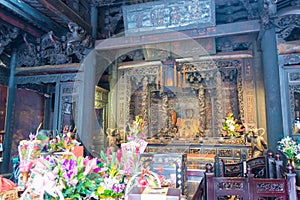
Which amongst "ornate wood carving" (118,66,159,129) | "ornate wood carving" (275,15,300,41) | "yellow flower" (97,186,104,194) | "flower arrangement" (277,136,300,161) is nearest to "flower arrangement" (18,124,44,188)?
"yellow flower" (97,186,104,194)

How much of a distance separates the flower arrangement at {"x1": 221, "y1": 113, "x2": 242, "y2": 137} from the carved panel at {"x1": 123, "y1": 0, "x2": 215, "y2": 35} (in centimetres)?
187

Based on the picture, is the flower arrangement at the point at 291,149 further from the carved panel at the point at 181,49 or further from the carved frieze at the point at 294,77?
the carved panel at the point at 181,49

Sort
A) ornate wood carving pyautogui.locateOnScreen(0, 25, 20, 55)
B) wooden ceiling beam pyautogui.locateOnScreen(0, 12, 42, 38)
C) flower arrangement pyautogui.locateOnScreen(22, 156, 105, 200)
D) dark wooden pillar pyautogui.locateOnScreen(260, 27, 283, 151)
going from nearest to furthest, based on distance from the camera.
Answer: flower arrangement pyautogui.locateOnScreen(22, 156, 105, 200) < dark wooden pillar pyautogui.locateOnScreen(260, 27, 283, 151) < wooden ceiling beam pyautogui.locateOnScreen(0, 12, 42, 38) < ornate wood carving pyautogui.locateOnScreen(0, 25, 20, 55)

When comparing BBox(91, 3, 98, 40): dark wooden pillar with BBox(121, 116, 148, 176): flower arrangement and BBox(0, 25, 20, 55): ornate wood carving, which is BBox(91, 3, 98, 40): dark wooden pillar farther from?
BBox(121, 116, 148, 176): flower arrangement

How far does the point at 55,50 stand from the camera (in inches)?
158

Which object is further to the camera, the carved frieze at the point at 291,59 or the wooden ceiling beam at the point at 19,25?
the wooden ceiling beam at the point at 19,25

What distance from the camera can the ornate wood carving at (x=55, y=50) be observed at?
3.66 meters

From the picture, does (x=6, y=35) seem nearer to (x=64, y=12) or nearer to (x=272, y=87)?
(x=64, y=12)

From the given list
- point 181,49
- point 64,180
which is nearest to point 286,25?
point 181,49

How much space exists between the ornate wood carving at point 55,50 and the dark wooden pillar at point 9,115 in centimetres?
14

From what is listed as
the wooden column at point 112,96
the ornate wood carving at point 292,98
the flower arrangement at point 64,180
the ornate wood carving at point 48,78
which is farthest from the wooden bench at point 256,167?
the wooden column at point 112,96

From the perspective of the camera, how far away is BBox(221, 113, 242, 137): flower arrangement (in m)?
4.12

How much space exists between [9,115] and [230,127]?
4.11 metres

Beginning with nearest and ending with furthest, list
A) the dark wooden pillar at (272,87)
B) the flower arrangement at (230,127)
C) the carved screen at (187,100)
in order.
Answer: the dark wooden pillar at (272,87), the flower arrangement at (230,127), the carved screen at (187,100)
